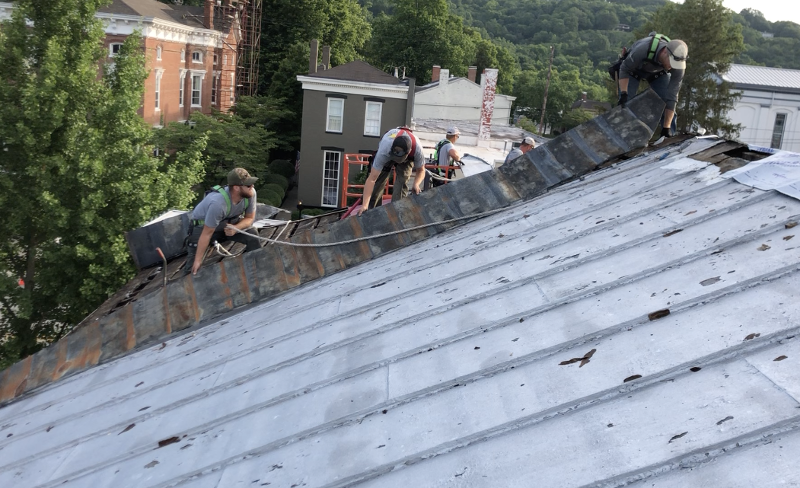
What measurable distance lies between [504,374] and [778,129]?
47.3m

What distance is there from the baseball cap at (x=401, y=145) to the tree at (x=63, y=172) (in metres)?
8.56

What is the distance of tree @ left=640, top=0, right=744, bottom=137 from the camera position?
130 ft

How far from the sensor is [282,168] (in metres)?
43.8

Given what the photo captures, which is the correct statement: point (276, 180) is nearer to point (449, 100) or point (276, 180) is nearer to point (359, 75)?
point (359, 75)

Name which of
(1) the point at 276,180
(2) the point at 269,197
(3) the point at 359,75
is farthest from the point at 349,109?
(1) the point at 276,180

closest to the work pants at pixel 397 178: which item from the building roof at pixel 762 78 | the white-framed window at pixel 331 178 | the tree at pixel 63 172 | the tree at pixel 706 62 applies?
the tree at pixel 63 172

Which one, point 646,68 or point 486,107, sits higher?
point 646,68

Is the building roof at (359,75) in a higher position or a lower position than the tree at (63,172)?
higher

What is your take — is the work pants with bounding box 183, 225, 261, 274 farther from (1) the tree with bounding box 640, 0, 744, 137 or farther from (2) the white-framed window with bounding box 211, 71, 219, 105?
(2) the white-framed window with bounding box 211, 71, 219, 105

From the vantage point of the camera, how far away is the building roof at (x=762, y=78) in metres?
41.2

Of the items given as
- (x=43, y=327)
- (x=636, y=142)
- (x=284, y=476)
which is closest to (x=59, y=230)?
(x=43, y=327)

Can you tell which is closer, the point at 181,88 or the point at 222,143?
the point at 222,143

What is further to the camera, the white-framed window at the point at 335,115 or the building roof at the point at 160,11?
the white-framed window at the point at 335,115

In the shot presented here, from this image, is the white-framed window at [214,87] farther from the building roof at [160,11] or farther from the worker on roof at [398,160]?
the worker on roof at [398,160]
